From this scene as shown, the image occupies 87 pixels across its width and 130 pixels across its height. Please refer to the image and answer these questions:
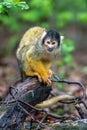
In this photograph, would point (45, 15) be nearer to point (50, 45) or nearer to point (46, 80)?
point (50, 45)

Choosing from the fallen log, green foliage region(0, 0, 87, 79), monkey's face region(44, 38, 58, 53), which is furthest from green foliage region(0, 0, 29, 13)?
green foliage region(0, 0, 87, 79)

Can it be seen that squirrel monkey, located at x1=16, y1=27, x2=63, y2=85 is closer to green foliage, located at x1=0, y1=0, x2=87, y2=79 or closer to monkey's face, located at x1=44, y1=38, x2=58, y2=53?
monkey's face, located at x1=44, y1=38, x2=58, y2=53

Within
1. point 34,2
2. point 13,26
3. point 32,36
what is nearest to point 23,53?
point 32,36

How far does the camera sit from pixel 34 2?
8898 millimetres

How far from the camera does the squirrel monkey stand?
5.56 metres

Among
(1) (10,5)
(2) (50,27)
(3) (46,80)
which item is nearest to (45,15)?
(2) (50,27)

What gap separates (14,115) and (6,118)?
0.10 meters

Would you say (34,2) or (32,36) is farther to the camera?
(34,2)

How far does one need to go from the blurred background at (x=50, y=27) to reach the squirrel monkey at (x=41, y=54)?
178 centimetres

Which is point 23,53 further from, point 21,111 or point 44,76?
point 21,111

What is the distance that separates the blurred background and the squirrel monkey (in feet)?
5.85

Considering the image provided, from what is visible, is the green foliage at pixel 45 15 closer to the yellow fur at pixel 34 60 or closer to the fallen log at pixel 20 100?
the yellow fur at pixel 34 60

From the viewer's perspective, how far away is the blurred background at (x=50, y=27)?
29.3ft

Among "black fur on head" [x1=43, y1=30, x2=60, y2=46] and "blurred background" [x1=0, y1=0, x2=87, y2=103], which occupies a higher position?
"black fur on head" [x1=43, y1=30, x2=60, y2=46]
